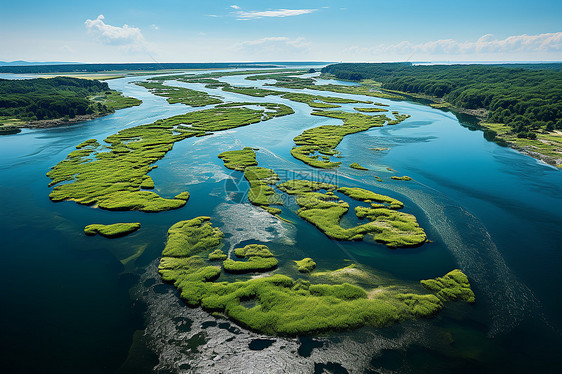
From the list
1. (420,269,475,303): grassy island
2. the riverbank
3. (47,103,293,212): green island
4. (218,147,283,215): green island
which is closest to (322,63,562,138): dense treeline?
the riverbank

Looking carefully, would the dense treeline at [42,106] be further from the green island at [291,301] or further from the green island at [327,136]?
the green island at [291,301]

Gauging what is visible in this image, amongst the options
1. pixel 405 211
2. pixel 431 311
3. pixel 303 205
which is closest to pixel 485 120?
pixel 405 211

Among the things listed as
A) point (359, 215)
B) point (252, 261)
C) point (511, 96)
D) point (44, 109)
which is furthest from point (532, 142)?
point (44, 109)

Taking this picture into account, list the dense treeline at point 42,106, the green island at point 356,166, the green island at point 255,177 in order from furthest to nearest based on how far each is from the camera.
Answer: the dense treeline at point 42,106 → the green island at point 356,166 → the green island at point 255,177

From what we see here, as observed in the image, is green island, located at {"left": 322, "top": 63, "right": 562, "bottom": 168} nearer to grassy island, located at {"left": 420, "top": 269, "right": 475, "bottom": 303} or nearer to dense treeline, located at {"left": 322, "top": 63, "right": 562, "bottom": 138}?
dense treeline, located at {"left": 322, "top": 63, "right": 562, "bottom": 138}

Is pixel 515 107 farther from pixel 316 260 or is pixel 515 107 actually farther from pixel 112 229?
pixel 112 229

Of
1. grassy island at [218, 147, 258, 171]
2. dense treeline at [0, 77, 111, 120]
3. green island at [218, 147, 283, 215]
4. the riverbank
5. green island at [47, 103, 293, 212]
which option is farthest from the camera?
dense treeline at [0, 77, 111, 120]

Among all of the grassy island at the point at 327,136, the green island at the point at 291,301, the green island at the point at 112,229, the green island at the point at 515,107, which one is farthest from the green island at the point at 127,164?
the green island at the point at 515,107
